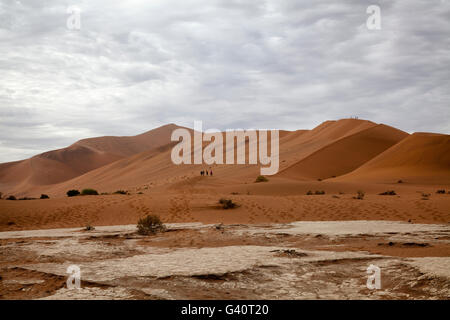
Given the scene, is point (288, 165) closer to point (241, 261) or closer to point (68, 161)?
point (241, 261)

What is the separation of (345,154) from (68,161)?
193 feet

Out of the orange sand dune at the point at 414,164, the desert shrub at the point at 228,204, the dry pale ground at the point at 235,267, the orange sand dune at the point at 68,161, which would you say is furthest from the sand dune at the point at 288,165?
the dry pale ground at the point at 235,267

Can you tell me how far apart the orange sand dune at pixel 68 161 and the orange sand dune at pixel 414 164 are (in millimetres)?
42848

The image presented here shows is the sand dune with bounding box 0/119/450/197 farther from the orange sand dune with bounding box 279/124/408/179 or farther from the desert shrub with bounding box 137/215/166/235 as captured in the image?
the desert shrub with bounding box 137/215/166/235

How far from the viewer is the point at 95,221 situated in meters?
15.6

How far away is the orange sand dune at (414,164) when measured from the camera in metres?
30.7

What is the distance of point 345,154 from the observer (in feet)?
145

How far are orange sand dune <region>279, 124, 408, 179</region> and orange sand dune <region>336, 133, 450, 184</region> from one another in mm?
3729

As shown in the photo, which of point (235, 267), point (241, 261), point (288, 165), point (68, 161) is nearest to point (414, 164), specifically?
point (288, 165)

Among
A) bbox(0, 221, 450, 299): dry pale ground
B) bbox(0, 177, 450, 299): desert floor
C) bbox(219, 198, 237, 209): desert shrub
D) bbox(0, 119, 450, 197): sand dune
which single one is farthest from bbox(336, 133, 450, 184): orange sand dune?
bbox(0, 221, 450, 299): dry pale ground

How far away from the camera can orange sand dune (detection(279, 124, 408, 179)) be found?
39.1m
